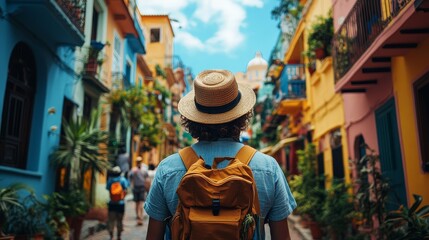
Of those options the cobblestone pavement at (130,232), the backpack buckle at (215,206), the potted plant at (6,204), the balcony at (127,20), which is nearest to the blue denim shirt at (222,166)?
the backpack buckle at (215,206)

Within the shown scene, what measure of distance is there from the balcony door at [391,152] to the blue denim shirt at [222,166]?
18.4 ft

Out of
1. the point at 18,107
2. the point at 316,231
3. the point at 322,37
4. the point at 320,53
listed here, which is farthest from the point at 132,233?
the point at 322,37

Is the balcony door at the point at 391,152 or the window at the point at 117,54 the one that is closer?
the balcony door at the point at 391,152

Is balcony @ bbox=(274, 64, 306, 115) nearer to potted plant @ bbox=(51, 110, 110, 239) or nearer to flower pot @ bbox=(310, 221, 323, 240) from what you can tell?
flower pot @ bbox=(310, 221, 323, 240)

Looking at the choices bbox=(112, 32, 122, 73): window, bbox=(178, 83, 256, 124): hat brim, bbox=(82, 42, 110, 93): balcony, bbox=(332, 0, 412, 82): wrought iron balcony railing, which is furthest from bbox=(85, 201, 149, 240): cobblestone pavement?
bbox=(178, 83, 256, 124): hat brim

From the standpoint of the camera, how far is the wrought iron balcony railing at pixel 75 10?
849cm

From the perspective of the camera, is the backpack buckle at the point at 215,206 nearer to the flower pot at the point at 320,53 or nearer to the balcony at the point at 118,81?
the flower pot at the point at 320,53

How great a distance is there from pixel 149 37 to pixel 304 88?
718 inches

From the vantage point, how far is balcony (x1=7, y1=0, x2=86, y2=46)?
756 cm

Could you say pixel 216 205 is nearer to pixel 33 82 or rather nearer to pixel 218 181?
pixel 218 181

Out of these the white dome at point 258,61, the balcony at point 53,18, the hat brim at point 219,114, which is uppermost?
the white dome at point 258,61

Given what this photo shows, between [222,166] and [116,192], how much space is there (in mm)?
7066

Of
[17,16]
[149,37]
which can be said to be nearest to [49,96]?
Answer: [17,16]

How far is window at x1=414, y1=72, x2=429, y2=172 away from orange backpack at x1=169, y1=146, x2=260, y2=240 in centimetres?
501
